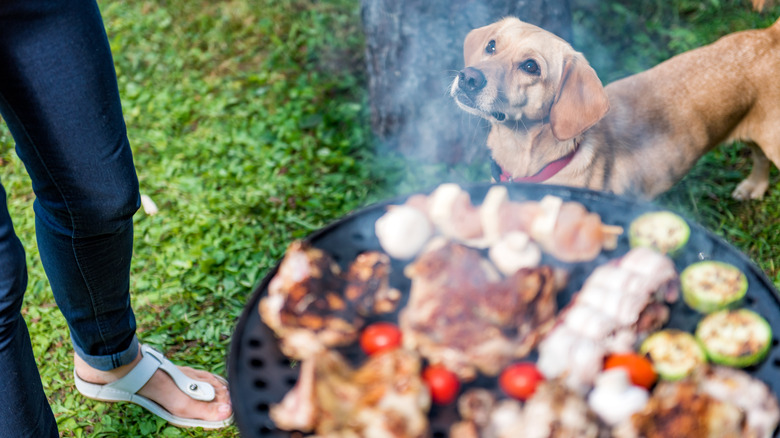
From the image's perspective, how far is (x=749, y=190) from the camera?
161 inches

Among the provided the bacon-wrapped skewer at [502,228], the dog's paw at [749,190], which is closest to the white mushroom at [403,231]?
the bacon-wrapped skewer at [502,228]

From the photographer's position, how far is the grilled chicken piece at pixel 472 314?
1568 mm

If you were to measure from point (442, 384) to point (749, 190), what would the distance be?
340cm

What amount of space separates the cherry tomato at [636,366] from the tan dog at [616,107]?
1.51m

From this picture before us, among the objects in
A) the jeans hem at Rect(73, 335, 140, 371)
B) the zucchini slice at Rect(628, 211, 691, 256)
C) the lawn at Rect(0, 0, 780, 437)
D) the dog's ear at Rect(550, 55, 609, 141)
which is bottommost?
the lawn at Rect(0, 0, 780, 437)

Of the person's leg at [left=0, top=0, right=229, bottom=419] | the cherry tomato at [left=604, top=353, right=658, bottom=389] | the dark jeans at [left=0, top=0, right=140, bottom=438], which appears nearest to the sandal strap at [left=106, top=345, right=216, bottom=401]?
the person's leg at [left=0, top=0, right=229, bottom=419]

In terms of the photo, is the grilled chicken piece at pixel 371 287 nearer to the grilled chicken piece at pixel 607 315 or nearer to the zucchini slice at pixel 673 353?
the grilled chicken piece at pixel 607 315

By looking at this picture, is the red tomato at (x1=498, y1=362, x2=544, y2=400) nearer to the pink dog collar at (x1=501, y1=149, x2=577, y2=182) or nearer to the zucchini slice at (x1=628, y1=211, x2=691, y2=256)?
the zucchini slice at (x1=628, y1=211, x2=691, y2=256)

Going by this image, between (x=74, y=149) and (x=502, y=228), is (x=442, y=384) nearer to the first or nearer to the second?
(x=502, y=228)

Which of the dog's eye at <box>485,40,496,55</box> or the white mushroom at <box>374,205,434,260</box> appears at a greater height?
the white mushroom at <box>374,205,434,260</box>

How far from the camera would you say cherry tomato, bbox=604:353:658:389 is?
1539 millimetres

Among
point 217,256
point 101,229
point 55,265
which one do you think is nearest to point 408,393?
point 101,229

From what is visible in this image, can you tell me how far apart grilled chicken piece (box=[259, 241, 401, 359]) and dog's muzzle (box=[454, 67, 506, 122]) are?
4.55ft

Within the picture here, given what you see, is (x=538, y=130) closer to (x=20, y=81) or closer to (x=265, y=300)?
(x=265, y=300)
